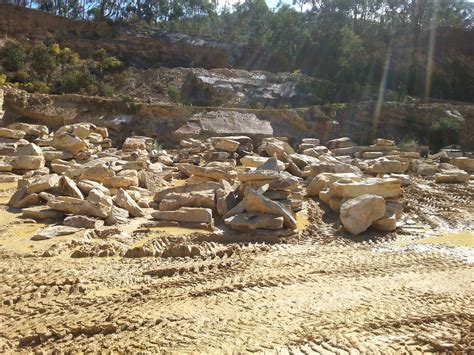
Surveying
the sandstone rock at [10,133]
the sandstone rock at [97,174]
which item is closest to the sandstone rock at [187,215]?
the sandstone rock at [97,174]

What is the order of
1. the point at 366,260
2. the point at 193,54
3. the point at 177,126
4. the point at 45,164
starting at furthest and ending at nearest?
the point at 193,54, the point at 177,126, the point at 45,164, the point at 366,260

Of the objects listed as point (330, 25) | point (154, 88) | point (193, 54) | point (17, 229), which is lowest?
point (17, 229)

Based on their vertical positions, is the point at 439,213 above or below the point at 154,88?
below

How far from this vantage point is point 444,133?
1941 cm

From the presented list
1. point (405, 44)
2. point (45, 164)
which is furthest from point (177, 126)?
point (405, 44)

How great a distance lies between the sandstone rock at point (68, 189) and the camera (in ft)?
22.9

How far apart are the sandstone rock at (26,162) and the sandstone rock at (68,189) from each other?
12.3 ft

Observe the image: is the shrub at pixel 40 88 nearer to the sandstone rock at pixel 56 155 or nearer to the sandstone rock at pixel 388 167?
the sandstone rock at pixel 56 155

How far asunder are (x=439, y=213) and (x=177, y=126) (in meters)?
13.0

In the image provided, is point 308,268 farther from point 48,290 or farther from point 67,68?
point 67,68

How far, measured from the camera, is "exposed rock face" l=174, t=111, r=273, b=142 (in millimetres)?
18212

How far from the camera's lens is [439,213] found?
752cm

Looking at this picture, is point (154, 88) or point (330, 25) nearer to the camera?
point (154, 88)

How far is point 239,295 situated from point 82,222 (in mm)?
3319
